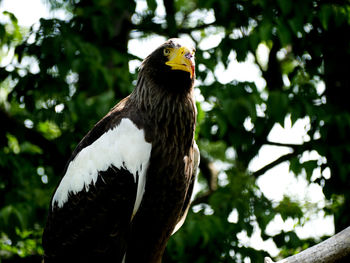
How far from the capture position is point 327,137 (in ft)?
18.8

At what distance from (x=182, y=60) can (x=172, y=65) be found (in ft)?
0.28

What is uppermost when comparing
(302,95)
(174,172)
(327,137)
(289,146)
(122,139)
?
(122,139)

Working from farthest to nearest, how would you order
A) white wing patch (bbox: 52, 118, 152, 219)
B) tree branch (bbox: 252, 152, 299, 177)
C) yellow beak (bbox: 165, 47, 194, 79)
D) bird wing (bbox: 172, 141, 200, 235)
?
1. tree branch (bbox: 252, 152, 299, 177)
2. bird wing (bbox: 172, 141, 200, 235)
3. yellow beak (bbox: 165, 47, 194, 79)
4. white wing patch (bbox: 52, 118, 152, 219)

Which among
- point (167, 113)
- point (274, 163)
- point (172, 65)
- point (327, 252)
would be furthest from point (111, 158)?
point (274, 163)

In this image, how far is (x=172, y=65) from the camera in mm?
4016

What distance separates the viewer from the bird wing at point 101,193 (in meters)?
3.89

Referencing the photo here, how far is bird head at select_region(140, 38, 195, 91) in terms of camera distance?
3994 millimetres

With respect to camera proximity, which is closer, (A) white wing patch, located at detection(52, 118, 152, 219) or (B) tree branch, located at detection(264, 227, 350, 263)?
(B) tree branch, located at detection(264, 227, 350, 263)

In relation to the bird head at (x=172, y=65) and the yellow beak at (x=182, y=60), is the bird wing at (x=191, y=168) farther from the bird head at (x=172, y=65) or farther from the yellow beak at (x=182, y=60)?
the yellow beak at (x=182, y=60)

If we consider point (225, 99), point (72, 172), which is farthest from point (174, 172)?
point (225, 99)

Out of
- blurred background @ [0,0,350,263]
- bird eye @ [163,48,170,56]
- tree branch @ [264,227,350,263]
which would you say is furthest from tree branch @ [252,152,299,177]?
tree branch @ [264,227,350,263]

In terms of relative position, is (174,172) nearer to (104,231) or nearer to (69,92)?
(104,231)

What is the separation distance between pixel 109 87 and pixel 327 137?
2164mm

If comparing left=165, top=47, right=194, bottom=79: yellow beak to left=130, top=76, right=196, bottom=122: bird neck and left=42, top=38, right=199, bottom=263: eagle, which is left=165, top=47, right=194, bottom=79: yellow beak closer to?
left=42, top=38, right=199, bottom=263: eagle
